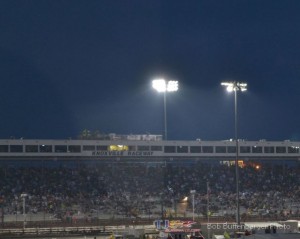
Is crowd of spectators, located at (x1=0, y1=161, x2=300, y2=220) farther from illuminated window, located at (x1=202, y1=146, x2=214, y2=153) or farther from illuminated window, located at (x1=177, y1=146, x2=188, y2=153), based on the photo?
illuminated window, located at (x1=177, y1=146, x2=188, y2=153)

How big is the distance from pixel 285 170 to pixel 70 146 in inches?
786

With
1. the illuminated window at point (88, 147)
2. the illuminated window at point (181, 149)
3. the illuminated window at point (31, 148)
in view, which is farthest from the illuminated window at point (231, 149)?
the illuminated window at point (31, 148)

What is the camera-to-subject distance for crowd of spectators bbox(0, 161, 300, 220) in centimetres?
4431

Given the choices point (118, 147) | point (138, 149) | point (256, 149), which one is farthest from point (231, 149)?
point (118, 147)

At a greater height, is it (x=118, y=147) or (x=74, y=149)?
(x=118, y=147)

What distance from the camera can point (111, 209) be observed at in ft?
145

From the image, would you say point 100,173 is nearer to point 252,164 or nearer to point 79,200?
point 79,200

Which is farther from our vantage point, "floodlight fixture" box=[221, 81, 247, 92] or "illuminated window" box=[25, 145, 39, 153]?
"illuminated window" box=[25, 145, 39, 153]

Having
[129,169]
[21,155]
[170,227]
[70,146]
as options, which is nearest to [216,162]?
[129,169]

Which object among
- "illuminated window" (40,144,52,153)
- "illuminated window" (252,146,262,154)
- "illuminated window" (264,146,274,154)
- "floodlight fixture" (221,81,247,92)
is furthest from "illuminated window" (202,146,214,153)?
"floodlight fixture" (221,81,247,92)

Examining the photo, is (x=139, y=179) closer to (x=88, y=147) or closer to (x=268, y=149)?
(x=88, y=147)

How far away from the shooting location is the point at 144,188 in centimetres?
5062

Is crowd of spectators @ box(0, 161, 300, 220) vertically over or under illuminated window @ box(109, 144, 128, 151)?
under

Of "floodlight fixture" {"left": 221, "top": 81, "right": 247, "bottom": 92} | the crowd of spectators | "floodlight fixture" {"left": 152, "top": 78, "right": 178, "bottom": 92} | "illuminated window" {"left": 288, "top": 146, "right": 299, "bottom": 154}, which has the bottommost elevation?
the crowd of spectators
